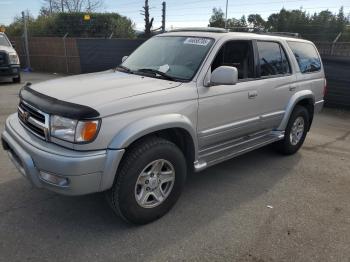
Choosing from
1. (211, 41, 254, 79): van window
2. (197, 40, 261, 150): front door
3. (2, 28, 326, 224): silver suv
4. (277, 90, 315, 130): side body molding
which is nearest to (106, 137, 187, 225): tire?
(2, 28, 326, 224): silver suv

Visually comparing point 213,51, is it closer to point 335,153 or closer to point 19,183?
point 19,183

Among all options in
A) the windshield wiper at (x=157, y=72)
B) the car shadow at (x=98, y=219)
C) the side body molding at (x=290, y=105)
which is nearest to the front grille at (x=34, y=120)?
the car shadow at (x=98, y=219)

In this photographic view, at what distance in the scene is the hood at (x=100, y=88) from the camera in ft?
10.2

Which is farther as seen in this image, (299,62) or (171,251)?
(299,62)

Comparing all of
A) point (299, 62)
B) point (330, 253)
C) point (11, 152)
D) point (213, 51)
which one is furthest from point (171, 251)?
point (299, 62)

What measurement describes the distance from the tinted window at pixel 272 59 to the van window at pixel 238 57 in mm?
223

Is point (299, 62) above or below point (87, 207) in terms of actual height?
above

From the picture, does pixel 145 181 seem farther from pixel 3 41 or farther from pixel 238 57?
pixel 3 41

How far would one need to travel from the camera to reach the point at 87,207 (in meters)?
3.75

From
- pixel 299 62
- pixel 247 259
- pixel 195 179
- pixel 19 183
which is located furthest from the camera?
pixel 299 62

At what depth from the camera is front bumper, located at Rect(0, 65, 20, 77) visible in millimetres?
13039

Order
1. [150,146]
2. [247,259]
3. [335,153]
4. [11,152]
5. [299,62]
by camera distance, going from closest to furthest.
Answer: [247,259], [150,146], [11,152], [299,62], [335,153]

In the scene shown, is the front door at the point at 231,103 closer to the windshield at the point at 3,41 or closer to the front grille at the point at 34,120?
the front grille at the point at 34,120

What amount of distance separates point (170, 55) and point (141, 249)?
2161mm
